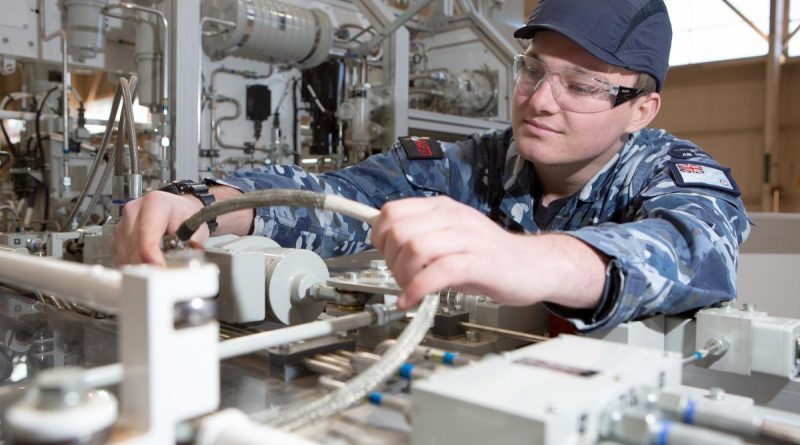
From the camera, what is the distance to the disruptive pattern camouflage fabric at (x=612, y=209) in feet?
2.64

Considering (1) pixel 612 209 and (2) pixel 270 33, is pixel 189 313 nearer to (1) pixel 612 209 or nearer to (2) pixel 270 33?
(1) pixel 612 209

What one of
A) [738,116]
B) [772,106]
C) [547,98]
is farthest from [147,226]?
[738,116]

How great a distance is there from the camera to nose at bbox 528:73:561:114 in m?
1.27

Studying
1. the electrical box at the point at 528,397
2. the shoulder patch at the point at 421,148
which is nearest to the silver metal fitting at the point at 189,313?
the electrical box at the point at 528,397

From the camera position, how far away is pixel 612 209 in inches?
53.2

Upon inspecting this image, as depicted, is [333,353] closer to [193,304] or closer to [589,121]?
[193,304]

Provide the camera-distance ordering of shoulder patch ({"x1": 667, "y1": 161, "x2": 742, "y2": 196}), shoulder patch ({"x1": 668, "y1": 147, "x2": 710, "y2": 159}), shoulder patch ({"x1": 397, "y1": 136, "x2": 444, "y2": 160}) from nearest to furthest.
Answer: shoulder patch ({"x1": 667, "y1": 161, "x2": 742, "y2": 196}) → shoulder patch ({"x1": 668, "y1": 147, "x2": 710, "y2": 159}) → shoulder patch ({"x1": 397, "y1": 136, "x2": 444, "y2": 160})

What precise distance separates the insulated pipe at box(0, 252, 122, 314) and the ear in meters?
1.14

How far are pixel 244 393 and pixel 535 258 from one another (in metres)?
0.34

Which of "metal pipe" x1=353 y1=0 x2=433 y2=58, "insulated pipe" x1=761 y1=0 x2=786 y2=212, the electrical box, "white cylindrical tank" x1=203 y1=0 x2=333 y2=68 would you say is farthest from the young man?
"insulated pipe" x1=761 y1=0 x2=786 y2=212

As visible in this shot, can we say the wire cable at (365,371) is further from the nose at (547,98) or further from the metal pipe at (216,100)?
the metal pipe at (216,100)

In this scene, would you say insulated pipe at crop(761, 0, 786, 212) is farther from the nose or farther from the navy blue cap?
the nose

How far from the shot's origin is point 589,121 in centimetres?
128

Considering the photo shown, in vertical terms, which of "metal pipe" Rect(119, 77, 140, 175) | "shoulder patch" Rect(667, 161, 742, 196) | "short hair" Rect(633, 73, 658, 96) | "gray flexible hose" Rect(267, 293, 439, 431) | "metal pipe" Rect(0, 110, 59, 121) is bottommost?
"gray flexible hose" Rect(267, 293, 439, 431)
